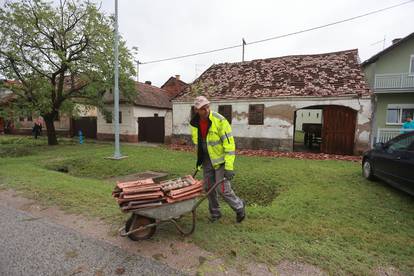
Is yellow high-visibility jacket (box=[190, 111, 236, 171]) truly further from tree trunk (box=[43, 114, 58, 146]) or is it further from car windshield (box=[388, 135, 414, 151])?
tree trunk (box=[43, 114, 58, 146])

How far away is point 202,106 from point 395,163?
15.6ft

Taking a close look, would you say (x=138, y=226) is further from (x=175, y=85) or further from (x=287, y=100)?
(x=175, y=85)

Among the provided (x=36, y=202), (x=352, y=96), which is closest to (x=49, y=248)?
(x=36, y=202)

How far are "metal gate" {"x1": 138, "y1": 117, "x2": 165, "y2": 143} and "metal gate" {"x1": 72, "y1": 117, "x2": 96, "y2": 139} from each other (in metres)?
5.15

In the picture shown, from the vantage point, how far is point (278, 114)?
12.2 m

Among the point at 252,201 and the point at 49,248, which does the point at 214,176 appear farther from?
the point at 49,248

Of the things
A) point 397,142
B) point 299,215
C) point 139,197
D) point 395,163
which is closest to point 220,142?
point 139,197

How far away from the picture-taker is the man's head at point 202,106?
3.37 meters

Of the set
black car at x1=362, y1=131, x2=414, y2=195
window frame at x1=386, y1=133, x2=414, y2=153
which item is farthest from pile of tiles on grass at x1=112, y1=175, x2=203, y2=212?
window frame at x1=386, y1=133, x2=414, y2=153

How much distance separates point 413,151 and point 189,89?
13.3 metres

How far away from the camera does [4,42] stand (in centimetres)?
1169

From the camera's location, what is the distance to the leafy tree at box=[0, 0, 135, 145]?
1156 centimetres

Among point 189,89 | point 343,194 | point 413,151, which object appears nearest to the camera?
point 413,151

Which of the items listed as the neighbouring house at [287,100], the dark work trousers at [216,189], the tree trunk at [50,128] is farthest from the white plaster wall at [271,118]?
the dark work trousers at [216,189]
